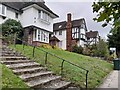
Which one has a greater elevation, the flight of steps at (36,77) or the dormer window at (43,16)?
the dormer window at (43,16)

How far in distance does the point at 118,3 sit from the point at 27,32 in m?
23.4

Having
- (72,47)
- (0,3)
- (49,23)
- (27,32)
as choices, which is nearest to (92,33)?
(72,47)

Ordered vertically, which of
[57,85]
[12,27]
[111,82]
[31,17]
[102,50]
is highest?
[31,17]

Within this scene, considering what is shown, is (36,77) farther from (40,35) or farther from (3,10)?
(40,35)

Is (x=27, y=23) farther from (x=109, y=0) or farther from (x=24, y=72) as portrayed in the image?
(x=109, y=0)

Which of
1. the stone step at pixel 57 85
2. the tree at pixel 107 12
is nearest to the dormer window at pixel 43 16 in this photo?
the stone step at pixel 57 85

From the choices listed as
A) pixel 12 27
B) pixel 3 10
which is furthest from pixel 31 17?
pixel 3 10

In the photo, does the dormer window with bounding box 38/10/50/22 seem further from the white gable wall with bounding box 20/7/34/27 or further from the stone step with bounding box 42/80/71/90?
the stone step with bounding box 42/80/71/90

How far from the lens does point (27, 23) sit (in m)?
28.4

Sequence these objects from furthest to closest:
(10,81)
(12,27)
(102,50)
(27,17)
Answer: (102,50), (27,17), (12,27), (10,81)

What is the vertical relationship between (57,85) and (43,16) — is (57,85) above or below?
below

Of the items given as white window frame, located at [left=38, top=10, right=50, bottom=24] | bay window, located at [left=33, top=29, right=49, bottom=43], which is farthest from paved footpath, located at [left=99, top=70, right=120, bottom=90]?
white window frame, located at [left=38, top=10, right=50, bottom=24]

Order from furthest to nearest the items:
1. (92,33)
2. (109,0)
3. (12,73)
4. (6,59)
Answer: (92,33)
(6,59)
(12,73)
(109,0)

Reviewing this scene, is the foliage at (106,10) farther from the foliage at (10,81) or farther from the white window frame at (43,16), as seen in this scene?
the white window frame at (43,16)
